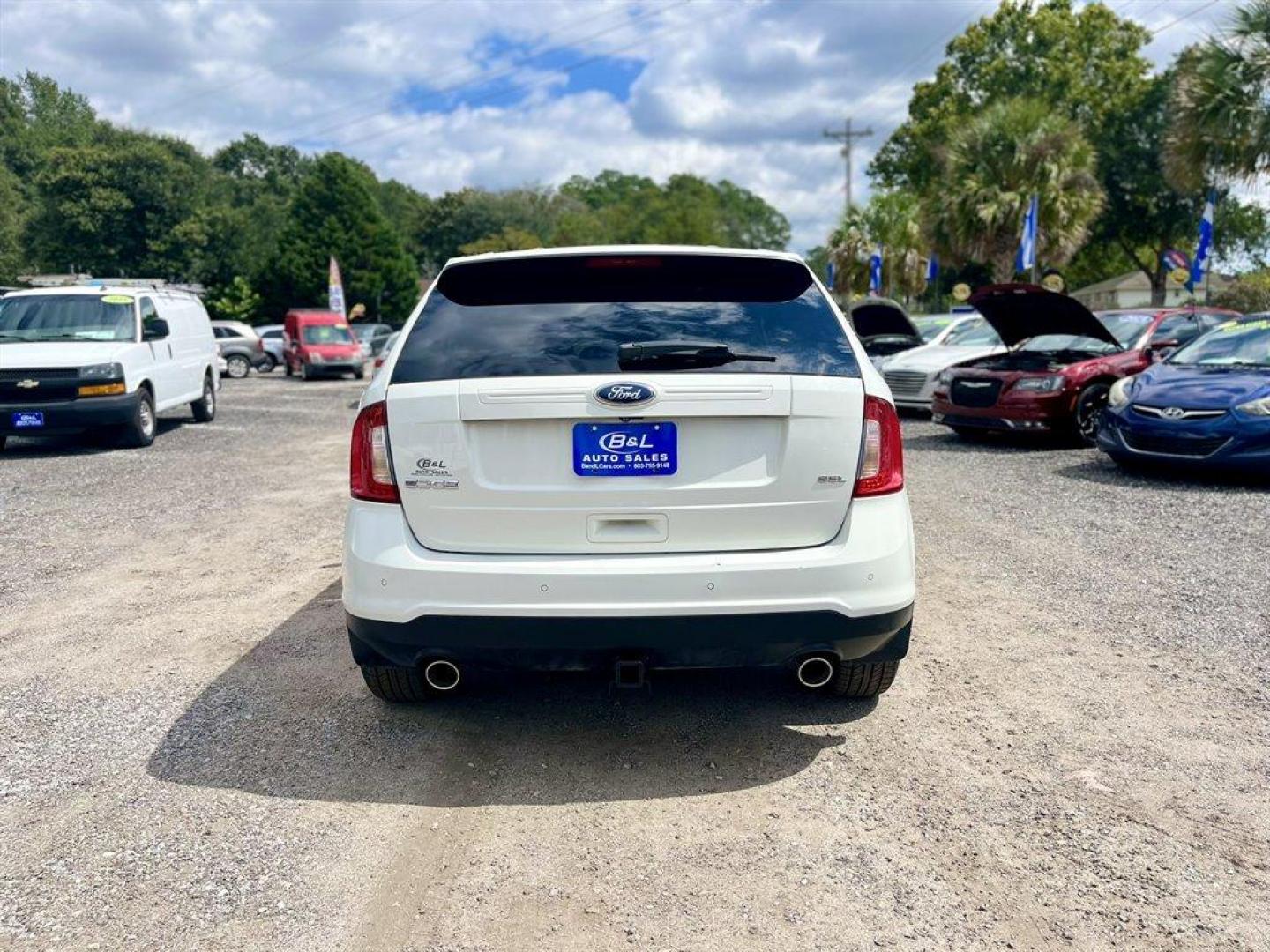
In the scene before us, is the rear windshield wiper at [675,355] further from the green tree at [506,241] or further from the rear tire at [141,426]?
the green tree at [506,241]

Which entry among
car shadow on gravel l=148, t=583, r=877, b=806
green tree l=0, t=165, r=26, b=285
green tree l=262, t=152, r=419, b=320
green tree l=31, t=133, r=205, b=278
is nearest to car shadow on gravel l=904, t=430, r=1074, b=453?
car shadow on gravel l=148, t=583, r=877, b=806

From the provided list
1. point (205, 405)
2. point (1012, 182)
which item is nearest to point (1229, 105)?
point (1012, 182)

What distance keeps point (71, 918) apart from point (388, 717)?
1476 millimetres

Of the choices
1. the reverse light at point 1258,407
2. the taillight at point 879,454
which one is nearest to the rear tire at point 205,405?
the reverse light at point 1258,407

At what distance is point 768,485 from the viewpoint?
11.1 feet

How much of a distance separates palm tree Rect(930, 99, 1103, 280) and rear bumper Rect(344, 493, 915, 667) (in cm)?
2811

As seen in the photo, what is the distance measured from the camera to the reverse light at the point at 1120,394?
9.68m

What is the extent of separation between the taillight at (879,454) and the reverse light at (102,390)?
36.2 ft

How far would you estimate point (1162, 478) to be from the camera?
31.4 ft

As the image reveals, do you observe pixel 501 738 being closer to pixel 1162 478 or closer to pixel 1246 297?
pixel 1162 478

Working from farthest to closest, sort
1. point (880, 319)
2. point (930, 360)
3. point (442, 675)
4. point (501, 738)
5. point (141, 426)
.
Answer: point (880, 319) < point (930, 360) < point (141, 426) < point (501, 738) < point (442, 675)

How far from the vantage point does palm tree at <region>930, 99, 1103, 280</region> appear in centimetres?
Result: 2903

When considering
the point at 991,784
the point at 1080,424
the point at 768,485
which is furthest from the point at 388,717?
the point at 1080,424

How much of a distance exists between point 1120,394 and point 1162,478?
0.87 m
